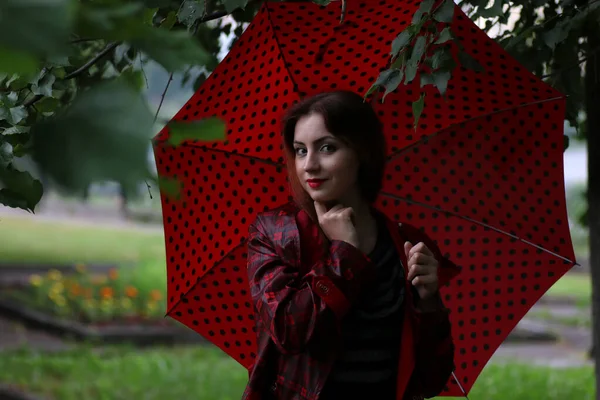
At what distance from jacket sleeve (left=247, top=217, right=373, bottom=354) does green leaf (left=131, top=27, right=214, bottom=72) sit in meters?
1.06

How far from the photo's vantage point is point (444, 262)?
6.78 ft

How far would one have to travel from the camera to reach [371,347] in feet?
6.25

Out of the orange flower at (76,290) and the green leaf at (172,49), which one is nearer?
the green leaf at (172,49)

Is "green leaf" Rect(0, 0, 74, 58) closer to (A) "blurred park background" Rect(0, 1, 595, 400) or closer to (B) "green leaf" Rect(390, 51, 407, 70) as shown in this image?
(A) "blurred park background" Rect(0, 1, 595, 400)

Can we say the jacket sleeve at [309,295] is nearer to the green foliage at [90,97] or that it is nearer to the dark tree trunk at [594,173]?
the green foliage at [90,97]

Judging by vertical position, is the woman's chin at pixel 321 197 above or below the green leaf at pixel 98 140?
above

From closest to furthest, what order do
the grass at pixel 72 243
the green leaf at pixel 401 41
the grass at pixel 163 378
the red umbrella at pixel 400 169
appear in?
the green leaf at pixel 401 41 < the red umbrella at pixel 400 169 < the grass at pixel 163 378 < the grass at pixel 72 243

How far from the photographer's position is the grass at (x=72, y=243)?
12.7 meters

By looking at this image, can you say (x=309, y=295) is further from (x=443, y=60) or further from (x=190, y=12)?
(x=190, y=12)

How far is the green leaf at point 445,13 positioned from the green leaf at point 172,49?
1.33m

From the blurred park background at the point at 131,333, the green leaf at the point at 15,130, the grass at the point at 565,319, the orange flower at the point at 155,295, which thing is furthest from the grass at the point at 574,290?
the green leaf at the point at 15,130

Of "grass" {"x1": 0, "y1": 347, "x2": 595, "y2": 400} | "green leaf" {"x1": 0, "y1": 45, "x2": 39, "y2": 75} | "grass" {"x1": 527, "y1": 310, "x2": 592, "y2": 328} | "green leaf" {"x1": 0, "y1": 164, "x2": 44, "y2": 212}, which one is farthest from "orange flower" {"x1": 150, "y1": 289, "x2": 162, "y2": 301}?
"green leaf" {"x1": 0, "y1": 45, "x2": 39, "y2": 75}

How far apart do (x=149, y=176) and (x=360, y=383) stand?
1324 millimetres

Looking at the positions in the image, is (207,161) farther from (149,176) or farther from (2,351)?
(2,351)
